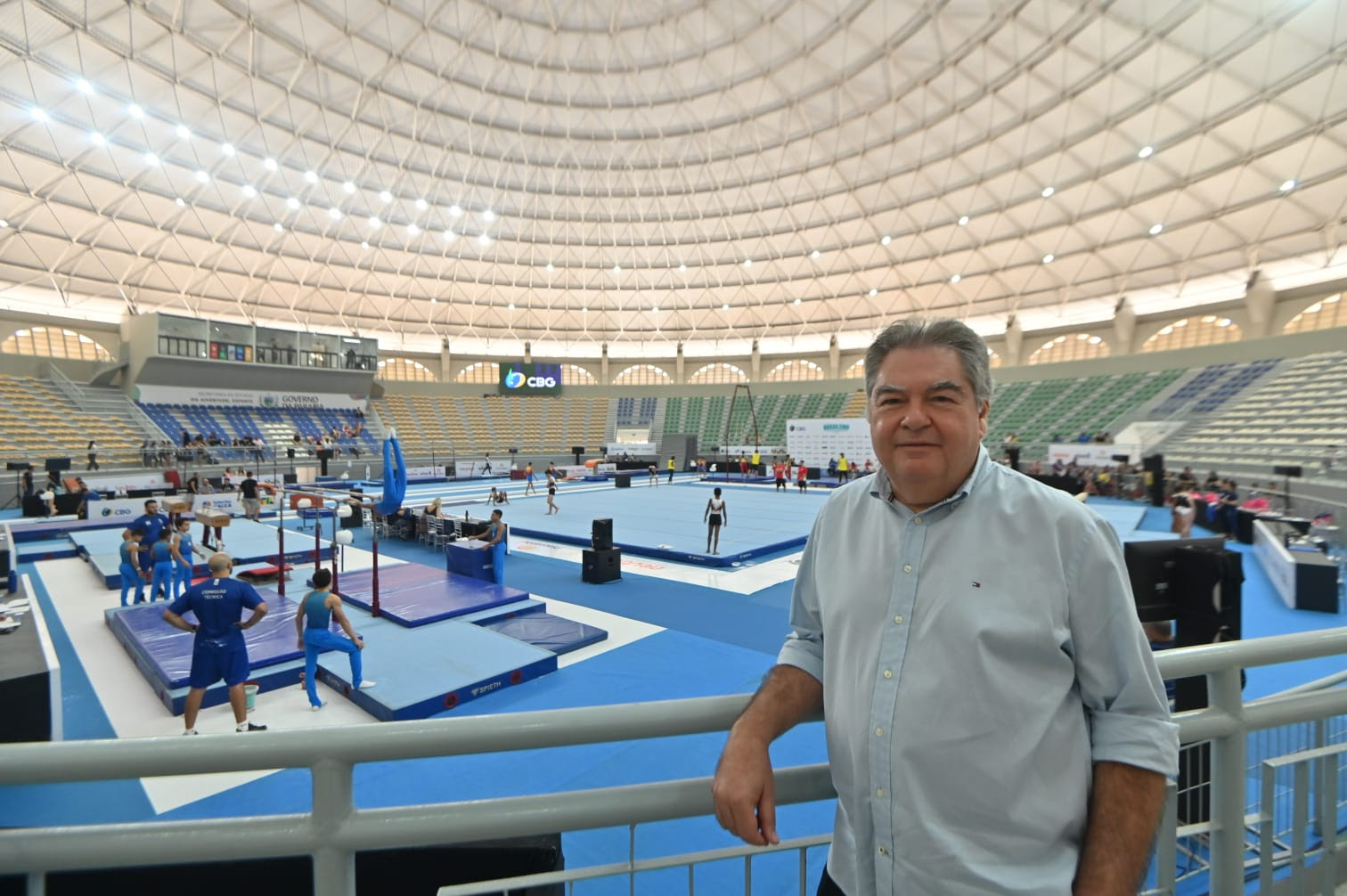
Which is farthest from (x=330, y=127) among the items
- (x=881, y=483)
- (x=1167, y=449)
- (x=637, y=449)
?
(x=1167, y=449)

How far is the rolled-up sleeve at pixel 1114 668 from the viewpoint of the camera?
1326 millimetres

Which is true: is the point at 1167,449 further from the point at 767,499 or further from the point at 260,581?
the point at 260,581

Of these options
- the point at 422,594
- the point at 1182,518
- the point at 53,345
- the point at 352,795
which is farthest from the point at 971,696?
the point at 53,345

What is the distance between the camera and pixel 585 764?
5.93 metres

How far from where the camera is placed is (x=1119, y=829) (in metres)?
1.33

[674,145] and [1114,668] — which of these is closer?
[1114,668]

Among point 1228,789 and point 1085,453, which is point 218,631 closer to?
point 1228,789

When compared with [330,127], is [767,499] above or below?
below

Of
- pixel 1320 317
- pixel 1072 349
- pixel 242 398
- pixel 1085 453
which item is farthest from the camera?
pixel 1072 349

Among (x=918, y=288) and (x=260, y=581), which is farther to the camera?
(x=918, y=288)

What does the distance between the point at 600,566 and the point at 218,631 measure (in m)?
7.56

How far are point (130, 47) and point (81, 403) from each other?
2056cm

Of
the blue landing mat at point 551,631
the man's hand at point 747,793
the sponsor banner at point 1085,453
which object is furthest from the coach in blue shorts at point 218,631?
the sponsor banner at point 1085,453

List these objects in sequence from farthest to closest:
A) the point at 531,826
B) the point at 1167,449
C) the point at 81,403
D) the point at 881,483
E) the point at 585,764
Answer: the point at 81,403, the point at 1167,449, the point at 585,764, the point at 881,483, the point at 531,826
